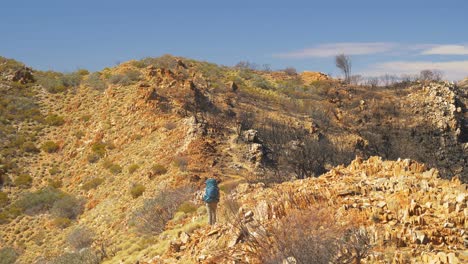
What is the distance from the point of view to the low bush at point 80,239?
22.9 m

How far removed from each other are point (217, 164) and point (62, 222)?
10204 millimetres

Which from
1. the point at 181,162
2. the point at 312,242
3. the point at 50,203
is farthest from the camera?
the point at 50,203

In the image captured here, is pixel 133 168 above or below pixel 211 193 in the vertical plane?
below

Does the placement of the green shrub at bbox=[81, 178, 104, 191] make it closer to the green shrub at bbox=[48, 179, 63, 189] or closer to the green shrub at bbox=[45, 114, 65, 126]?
the green shrub at bbox=[48, 179, 63, 189]

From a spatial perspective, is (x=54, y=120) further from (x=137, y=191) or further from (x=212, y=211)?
(x=212, y=211)

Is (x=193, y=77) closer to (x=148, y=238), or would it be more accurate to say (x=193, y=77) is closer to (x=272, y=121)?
(x=272, y=121)

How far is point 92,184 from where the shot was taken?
31703 millimetres

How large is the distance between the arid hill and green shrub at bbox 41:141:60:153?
11 centimetres

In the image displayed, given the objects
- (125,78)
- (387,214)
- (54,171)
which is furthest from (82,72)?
(387,214)

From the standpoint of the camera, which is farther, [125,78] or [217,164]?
[125,78]

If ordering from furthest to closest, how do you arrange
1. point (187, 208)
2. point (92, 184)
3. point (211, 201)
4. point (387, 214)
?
1. point (92, 184)
2. point (187, 208)
3. point (211, 201)
4. point (387, 214)

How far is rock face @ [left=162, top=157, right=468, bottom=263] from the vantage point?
9.38 m

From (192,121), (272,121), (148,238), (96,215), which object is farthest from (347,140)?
(148,238)

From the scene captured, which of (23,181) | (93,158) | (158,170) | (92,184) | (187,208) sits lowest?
(23,181)
